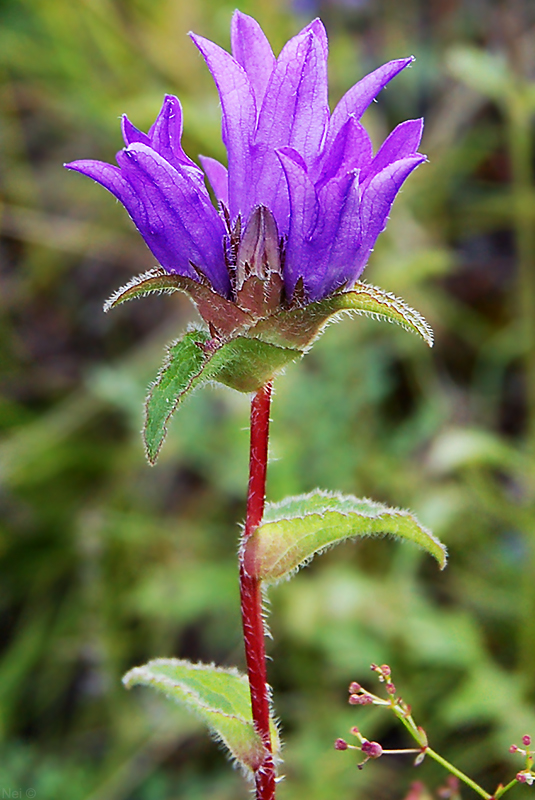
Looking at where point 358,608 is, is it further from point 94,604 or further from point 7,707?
point 7,707

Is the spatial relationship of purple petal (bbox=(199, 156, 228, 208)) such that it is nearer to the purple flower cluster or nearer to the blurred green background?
the purple flower cluster

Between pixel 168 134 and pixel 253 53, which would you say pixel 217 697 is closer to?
pixel 168 134

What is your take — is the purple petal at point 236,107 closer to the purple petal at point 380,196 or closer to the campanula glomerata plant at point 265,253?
the campanula glomerata plant at point 265,253

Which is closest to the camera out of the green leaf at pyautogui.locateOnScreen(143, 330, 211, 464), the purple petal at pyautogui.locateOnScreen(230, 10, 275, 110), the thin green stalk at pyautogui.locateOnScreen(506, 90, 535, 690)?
the green leaf at pyautogui.locateOnScreen(143, 330, 211, 464)

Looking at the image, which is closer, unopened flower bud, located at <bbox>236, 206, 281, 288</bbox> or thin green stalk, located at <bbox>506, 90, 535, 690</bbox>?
unopened flower bud, located at <bbox>236, 206, 281, 288</bbox>

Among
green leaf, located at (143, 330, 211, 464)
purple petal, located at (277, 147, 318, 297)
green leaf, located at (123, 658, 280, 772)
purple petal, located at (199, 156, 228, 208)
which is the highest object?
purple petal, located at (199, 156, 228, 208)

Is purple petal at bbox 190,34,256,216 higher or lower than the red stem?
higher

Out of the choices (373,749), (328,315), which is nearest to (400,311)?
(328,315)

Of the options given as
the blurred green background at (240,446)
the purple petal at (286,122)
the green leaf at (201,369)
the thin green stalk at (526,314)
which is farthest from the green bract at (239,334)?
the thin green stalk at (526,314)

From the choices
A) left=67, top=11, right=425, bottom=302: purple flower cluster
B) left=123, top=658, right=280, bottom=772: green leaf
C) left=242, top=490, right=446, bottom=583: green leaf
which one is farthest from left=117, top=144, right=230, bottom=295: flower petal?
left=123, top=658, right=280, bottom=772: green leaf
